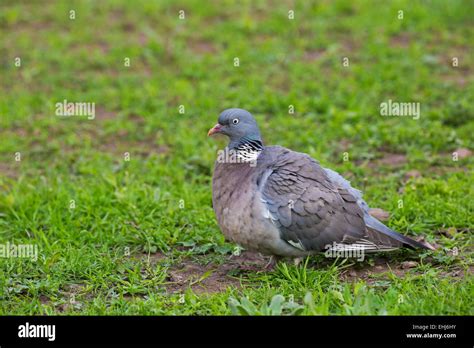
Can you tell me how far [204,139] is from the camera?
8.55 metres

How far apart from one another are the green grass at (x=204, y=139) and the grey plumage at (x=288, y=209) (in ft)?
0.74

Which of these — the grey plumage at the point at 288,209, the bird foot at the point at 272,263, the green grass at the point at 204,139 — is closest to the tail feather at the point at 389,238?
the grey plumage at the point at 288,209

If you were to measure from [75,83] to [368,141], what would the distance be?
3.93 metres

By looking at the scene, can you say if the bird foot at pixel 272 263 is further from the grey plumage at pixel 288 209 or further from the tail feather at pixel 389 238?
the tail feather at pixel 389 238

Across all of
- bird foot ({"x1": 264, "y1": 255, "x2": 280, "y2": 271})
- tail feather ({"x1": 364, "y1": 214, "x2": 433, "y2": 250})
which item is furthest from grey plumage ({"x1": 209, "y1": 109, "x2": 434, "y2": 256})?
bird foot ({"x1": 264, "y1": 255, "x2": 280, "y2": 271})

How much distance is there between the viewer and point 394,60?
10.2 m

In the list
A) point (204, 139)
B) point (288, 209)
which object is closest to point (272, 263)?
point (288, 209)

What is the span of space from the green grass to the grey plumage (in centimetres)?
23

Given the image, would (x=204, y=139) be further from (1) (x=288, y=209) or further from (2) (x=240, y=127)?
(1) (x=288, y=209)

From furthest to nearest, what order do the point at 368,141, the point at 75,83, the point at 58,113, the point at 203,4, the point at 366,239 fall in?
the point at 203,4, the point at 75,83, the point at 58,113, the point at 368,141, the point at 366,239

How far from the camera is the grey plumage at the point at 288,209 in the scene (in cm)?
579

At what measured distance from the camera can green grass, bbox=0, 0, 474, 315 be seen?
5.71 meters
